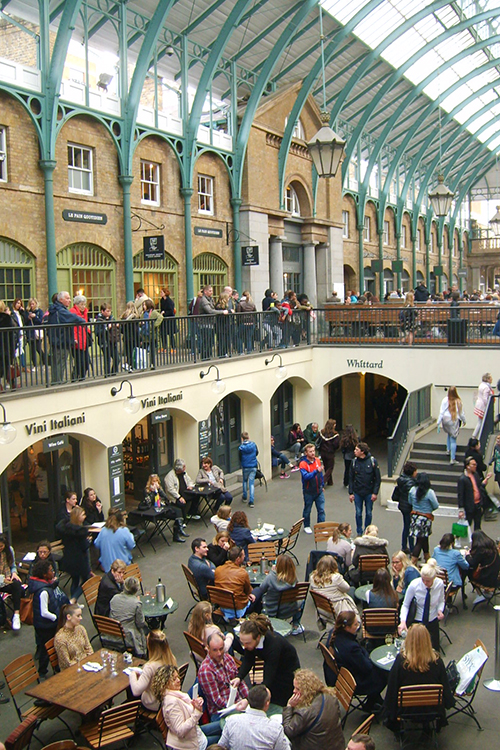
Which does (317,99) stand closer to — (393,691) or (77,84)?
(77,84)

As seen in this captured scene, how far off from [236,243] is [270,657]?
1740 centimetres

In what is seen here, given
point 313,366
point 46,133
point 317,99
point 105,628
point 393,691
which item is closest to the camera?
point 393,691

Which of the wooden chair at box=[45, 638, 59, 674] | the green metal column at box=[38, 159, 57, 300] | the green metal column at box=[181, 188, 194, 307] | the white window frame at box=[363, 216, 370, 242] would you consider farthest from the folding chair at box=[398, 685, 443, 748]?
the white window frame at box=[363, 216, 370, 242]

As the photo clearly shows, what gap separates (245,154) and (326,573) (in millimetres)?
16479

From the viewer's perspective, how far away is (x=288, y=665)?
23.1 feet

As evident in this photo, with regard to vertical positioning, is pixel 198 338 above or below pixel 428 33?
below

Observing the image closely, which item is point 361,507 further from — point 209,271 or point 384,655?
point 209,271

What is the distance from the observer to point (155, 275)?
20.0 meters

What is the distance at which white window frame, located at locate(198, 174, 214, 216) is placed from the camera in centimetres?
2166

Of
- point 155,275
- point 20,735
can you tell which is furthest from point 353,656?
point 155,275

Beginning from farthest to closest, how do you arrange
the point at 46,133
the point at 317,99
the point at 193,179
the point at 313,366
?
the point at 317,99 → the point at 313,366 → the point at 193,179 → the point at 46,133

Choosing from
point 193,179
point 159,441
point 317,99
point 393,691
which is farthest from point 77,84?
point 393,691

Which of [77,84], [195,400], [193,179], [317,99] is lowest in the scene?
[195,400]

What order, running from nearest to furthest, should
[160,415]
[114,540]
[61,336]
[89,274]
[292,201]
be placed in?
[114,540] → [61,336] → [160,415] → [89,274] → [292,201]
